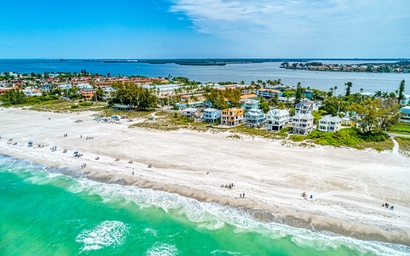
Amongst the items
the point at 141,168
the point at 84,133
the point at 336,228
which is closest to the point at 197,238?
the point at 336,228

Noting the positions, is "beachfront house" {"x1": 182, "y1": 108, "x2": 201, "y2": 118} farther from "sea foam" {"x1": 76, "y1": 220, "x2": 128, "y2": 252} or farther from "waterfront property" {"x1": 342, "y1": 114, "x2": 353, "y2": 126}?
"sea foam" {"x1": 76, "y1": 220, "x2": 128, "y2": 252}

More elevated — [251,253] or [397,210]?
[397,210]

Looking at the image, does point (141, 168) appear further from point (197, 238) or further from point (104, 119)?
point (104, 119)

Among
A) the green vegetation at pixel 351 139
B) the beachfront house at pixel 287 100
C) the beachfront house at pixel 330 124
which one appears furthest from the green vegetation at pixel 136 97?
the beachfront house at pixel 330 124

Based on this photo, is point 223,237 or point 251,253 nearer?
point 251,253

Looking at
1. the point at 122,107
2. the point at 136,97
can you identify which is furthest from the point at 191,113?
the point at 122,107

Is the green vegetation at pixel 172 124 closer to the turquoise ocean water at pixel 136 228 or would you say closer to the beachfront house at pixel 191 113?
the beachfront house at pixel 191 113
